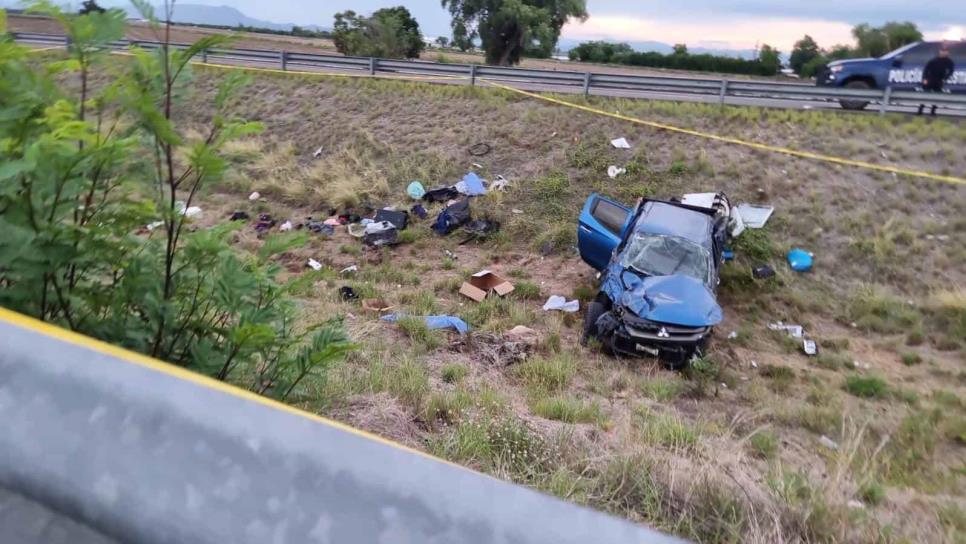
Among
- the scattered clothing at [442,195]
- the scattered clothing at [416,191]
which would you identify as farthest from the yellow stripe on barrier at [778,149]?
the scattered clothing at [416,191]

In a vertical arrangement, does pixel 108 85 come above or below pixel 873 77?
below

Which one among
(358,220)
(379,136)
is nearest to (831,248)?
(358,220)

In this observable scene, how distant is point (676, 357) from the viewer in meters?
8.74

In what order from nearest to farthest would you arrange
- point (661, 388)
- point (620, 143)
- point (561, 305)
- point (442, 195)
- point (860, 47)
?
point (661, 388) < point (561, 305) < point (442, 195) < point (620, 143) < point (860, 47)

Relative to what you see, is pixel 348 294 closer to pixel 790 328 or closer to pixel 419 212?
pixel 419 212

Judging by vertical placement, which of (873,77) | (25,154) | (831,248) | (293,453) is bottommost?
(831,248)

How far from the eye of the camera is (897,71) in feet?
58.9

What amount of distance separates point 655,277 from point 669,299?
44 centimetres

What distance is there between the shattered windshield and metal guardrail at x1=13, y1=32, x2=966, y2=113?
32.6ft

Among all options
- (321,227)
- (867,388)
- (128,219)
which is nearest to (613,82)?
(321,227)

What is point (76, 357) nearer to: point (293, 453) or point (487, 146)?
point (293, 453)

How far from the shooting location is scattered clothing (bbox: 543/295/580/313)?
11008 millimetres

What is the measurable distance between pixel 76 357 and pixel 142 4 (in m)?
1.49

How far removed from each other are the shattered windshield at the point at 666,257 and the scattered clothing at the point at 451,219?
540 centimetres
